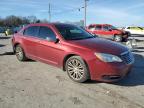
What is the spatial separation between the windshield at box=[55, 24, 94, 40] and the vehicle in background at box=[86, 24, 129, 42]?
54.8 ft

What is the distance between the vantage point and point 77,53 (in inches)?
255

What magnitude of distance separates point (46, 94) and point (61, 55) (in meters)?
1.66

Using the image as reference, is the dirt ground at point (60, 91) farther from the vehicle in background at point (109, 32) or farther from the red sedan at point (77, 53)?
the vehicle in background at point (109, 32)

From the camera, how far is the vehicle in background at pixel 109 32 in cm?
2458

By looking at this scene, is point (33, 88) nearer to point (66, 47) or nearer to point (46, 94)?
point (46, 94)

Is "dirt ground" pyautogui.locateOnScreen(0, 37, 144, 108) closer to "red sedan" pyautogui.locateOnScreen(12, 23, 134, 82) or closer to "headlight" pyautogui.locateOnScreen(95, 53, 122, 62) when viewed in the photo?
"red sedan" pyautogui.locateOnScreen(12, 23, 134, 82)

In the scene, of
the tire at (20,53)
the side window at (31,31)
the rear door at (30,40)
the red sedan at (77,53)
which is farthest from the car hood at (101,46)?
the tire at (20,53)

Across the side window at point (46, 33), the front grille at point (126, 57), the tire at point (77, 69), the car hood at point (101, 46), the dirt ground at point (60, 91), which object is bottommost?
the dirt ground at point (60, 91)

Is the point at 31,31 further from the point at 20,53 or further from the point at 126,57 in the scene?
the point at 126,57

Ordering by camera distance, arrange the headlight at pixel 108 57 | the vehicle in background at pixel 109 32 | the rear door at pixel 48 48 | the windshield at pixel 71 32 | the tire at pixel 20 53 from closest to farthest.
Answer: the headlight at pixel 108 57 → the rear door at pixel 48 48 → the windshield at pixel 71 32 → the tire at pixel 20 53 → the vehicle in background at pixel 109 32

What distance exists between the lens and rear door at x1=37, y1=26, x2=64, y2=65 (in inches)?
280

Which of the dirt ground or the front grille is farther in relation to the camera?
the front grille

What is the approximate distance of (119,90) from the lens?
589 centimetres

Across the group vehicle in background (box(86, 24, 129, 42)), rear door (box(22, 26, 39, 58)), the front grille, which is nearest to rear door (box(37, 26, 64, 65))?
rear door (box(22, 26, 39, 58))
